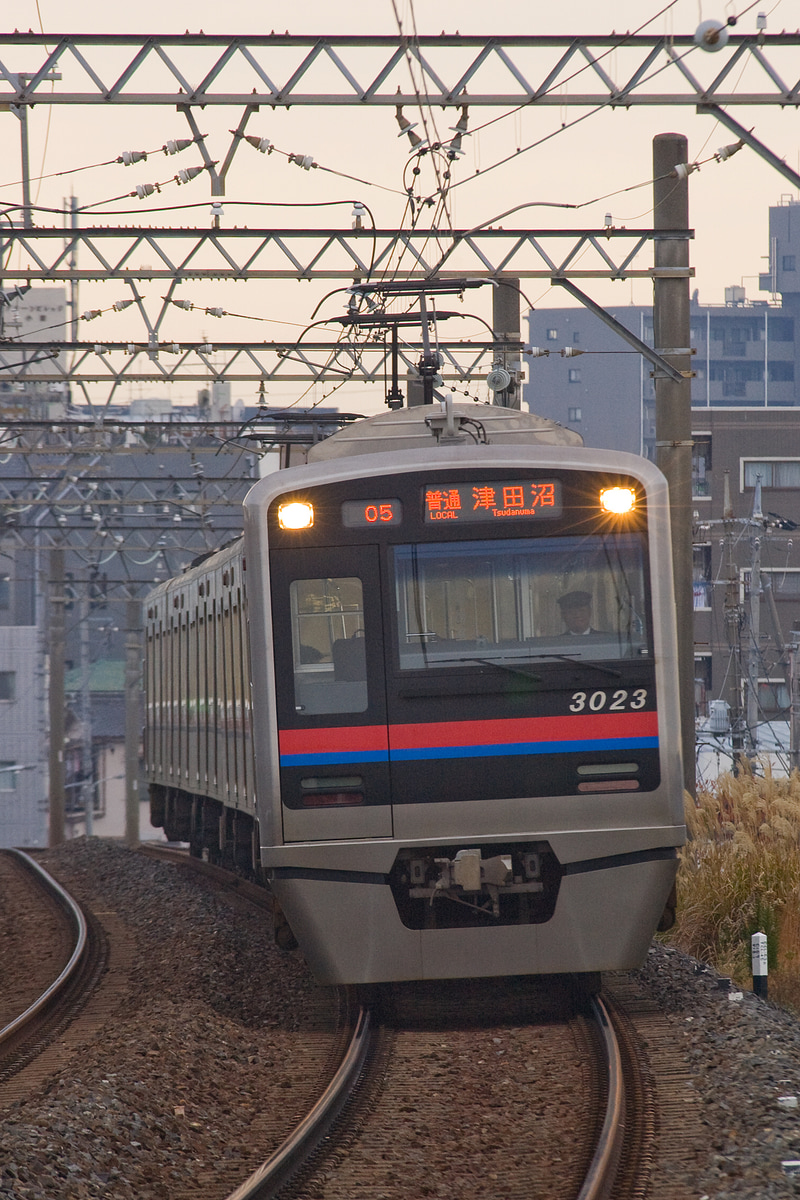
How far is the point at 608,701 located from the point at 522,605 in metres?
0.71

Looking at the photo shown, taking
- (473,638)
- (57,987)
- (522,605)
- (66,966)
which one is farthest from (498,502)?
(66,966)

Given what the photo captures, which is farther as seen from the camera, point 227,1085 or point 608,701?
point 608,701

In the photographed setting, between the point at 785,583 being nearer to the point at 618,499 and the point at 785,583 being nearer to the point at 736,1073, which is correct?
the point at 618,499

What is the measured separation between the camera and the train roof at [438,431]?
992 centimetres

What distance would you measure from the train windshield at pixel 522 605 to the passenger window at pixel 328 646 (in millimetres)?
249

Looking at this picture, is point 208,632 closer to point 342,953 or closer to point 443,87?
point 443,87

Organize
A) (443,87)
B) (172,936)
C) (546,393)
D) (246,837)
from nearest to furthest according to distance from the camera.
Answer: (443,87) → (172,936) → (246,837) → (546,393)

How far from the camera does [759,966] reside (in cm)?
1003

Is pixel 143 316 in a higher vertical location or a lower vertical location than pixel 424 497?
higher

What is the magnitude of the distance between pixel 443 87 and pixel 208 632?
19.0ft

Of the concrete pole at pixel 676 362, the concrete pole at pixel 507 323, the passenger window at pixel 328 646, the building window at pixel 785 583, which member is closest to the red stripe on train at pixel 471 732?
the passenger window at pixel 328 646

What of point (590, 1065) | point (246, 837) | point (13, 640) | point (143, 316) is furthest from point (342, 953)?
point (13, 640)

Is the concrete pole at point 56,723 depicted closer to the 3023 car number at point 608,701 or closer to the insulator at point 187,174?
the insulator at point 187,174

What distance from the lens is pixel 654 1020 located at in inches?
362
